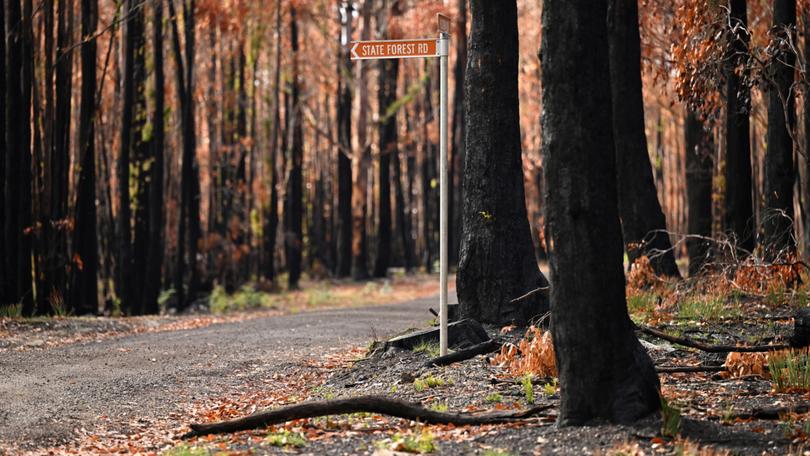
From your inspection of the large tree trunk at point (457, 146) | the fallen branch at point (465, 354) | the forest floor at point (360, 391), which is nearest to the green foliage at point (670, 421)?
the forest floor at point (360, 391)

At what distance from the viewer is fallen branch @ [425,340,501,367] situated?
1067cm

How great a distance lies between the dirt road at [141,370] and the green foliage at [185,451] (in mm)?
1126

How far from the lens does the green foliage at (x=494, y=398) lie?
8.91 metres

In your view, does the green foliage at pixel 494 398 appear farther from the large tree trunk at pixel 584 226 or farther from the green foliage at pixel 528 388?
the large tree trunk at pixel 584 226

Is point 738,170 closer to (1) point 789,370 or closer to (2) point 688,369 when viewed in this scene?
(2) point 688,369

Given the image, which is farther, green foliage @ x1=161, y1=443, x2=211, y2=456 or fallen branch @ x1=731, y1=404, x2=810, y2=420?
fallen branch @ x1=731, y1=404, x2=810, y2=420

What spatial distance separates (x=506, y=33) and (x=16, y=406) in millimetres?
6810

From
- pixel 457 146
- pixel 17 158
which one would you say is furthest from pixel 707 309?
pixel 457 146

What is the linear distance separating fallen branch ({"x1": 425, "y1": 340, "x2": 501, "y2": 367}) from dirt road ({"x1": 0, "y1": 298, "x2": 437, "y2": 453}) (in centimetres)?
226

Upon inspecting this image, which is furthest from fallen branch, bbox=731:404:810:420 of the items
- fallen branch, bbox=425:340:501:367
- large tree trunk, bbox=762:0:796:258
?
large tree trunk, bbox=762:0:796:258

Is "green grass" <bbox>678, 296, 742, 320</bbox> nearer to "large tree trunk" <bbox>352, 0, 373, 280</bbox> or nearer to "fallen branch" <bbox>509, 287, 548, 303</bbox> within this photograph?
"fallen branch" <bbox>509, 287, 548, 303</bbox>

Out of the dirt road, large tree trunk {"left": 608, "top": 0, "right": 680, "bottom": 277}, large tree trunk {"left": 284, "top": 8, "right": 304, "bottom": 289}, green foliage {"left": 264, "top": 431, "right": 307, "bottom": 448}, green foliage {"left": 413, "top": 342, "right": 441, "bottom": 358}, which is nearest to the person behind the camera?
green foliage {"left": 264, "top": 431, "right": 307, "bottom": 448}

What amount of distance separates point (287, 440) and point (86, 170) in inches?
575

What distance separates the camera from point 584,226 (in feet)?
24.7
